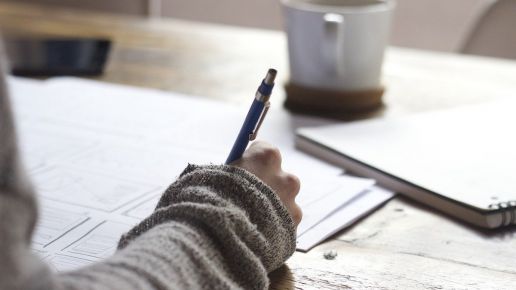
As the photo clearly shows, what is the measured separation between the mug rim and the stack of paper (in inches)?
5.0

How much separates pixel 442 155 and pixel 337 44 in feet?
0.71

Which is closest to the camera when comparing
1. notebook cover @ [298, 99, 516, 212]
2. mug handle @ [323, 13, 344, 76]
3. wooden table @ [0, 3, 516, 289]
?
wooden table @ [0, 3, 516, 289]

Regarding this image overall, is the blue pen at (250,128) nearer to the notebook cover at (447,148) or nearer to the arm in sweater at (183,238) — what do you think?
the arm in sweater at (183,238)

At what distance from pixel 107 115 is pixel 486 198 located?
45 centimetres

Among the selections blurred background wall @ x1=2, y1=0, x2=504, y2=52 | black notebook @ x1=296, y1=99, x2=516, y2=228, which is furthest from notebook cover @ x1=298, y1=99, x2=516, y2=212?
blurred background wall @ x1=2, y1=0, x2=504, y2=52

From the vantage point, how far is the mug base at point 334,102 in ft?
3.04

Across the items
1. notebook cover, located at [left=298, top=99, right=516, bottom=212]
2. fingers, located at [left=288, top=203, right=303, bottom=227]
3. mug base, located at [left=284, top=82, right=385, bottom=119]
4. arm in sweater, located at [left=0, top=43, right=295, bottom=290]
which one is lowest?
mug base, located at [left=284, top=82, right=385, bottom=119]

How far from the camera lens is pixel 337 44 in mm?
888

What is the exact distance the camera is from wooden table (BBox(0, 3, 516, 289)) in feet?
1.75

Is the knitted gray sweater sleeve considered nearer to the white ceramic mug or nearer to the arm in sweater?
the arm in sweater

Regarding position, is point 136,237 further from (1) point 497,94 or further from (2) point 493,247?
(1) point 497,94

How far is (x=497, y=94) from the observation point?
100 cm

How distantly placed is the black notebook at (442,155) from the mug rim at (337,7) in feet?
0.45

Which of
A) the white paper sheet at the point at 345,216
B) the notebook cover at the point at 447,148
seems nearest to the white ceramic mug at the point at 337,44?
the notebook cover at the point at 447,148
